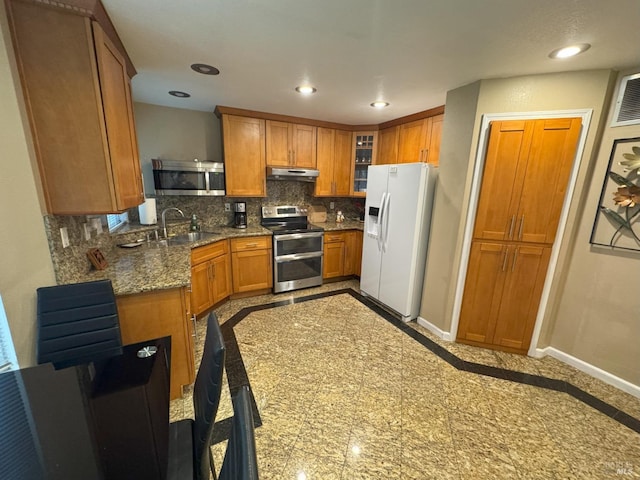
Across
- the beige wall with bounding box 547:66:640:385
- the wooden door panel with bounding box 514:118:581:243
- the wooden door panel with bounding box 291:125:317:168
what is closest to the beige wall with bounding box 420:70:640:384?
the beige wall with bounding box 547:66:640:385

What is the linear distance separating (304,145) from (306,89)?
3.93 feet

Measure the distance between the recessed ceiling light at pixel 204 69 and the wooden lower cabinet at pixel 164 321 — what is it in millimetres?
1733

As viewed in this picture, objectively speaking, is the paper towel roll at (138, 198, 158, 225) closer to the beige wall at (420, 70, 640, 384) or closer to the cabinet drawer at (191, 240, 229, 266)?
the cabinet drawer at (191, 240, 229, 266)

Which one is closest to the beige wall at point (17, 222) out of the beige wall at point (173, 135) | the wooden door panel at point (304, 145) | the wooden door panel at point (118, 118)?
the wooden door panel at point (118, 118)

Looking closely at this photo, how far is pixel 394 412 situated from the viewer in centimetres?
172

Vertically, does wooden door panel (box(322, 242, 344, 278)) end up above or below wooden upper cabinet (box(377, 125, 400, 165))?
below

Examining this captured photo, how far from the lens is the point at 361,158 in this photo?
13.0ft

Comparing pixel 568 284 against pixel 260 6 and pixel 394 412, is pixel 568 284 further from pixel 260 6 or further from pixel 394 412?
pixel 260 6

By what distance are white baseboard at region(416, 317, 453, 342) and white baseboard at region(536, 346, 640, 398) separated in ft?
2.31

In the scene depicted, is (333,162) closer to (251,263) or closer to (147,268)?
(251,263)

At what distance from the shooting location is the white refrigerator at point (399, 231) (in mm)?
2643

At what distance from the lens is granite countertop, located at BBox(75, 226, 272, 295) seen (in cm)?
160

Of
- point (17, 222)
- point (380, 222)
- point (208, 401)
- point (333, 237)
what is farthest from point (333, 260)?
point (17, 222)

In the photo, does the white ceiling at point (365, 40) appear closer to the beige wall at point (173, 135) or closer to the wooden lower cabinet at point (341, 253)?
the beige wall at point (173, 135)
